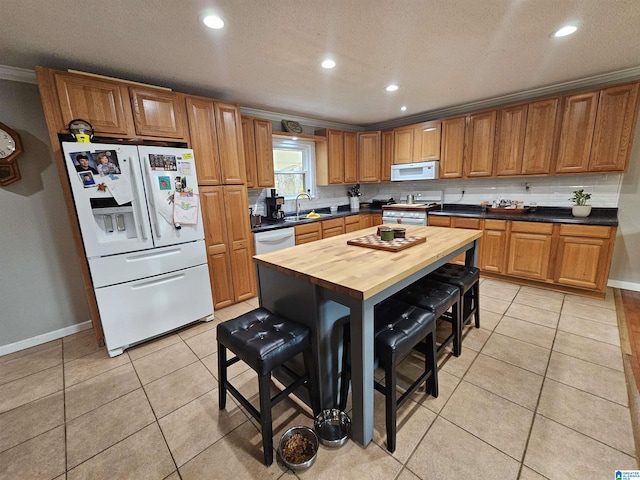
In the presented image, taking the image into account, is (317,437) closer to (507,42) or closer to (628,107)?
(507,42)

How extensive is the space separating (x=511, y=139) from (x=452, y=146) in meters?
0.72

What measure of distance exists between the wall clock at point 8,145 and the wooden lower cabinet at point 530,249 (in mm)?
5019

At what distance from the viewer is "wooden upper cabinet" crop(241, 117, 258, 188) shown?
3352 mm

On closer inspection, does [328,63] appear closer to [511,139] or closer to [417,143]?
[417,143]

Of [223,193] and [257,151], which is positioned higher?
[257,151]

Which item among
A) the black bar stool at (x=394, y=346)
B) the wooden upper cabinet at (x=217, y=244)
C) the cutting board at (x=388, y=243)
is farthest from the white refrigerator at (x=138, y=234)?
the black bar stool at (x=394, y=346)

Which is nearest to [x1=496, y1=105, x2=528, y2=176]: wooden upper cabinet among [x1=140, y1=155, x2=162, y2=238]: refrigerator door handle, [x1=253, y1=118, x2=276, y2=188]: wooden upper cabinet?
[x1=253, y1=118, x2=276, y2=188]: wooden upper cabinet

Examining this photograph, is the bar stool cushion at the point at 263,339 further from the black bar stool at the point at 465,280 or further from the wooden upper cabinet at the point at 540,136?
the wooden upper cabinet at the point at 540,136

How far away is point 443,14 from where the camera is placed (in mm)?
1691

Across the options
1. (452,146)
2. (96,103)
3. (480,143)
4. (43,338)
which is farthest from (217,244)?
(480,143)

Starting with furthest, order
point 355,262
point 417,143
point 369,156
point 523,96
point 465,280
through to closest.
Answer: point 369,156
point 417,143
point 523,96
point 465,280
point 355,262

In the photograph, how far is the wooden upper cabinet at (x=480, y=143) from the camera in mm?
3570

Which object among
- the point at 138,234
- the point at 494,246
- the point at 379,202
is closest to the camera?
the point at 138,234

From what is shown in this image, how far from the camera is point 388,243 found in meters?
1.95
